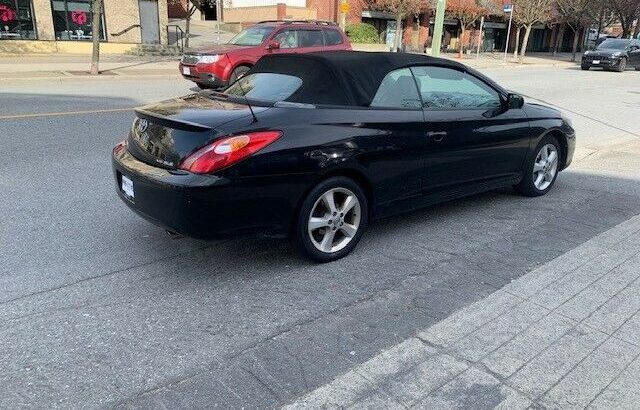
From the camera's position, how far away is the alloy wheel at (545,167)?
596 cm

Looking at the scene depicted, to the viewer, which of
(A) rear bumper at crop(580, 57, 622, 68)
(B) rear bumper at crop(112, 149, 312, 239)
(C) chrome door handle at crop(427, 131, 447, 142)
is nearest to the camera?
(B) rear bumper at crop(112, 149, 312, 239)

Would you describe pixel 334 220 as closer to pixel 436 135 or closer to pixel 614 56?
pixel 436 135

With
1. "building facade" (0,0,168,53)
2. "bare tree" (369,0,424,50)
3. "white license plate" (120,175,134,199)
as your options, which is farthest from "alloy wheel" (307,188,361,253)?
"bare tree" (369,0,424,50)

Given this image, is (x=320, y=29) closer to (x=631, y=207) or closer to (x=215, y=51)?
(x=215, y=51)

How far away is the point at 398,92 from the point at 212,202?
195 cm

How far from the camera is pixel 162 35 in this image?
25656 millimetres

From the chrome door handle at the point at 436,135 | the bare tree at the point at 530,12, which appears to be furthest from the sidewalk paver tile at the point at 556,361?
the bare tree at the point at 530,12

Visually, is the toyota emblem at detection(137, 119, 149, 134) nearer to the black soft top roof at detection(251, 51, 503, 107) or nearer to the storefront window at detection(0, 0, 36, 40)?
the black soft top roof at detection(251, 51, 503, 107)

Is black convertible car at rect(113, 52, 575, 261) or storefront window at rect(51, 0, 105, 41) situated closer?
black convertible car at rect(113, 52, 575, 261)

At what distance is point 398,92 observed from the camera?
14.9 ft

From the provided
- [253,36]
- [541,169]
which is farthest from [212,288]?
[253,36]

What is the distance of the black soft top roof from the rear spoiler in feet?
2.95

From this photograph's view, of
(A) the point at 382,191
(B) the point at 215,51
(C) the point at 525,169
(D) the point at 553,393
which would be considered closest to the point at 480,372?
(D) the point at 553,393

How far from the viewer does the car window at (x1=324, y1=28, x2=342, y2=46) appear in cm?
1460
